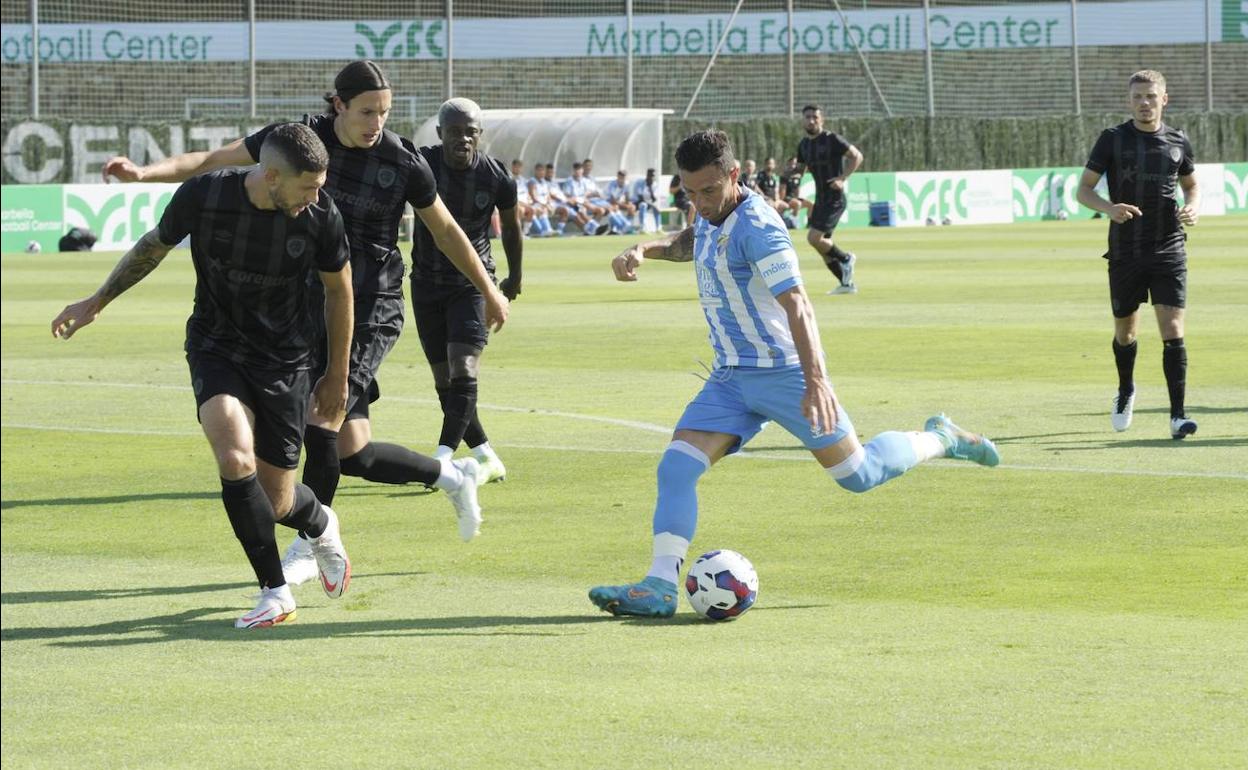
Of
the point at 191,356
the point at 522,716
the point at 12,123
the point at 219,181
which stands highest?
the point at 12,123

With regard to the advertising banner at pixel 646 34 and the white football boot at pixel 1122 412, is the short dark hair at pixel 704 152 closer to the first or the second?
the white football boot at pixel 1122 412

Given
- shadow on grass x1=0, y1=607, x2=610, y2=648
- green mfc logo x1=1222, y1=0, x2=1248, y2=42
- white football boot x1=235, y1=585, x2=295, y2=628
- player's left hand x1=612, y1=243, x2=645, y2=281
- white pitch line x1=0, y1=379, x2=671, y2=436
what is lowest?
shadow on grass x1=0, y1=607, x2=610, y2=648

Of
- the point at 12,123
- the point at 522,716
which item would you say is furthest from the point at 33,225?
the point at 522,716

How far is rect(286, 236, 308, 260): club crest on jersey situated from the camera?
24.5 ft

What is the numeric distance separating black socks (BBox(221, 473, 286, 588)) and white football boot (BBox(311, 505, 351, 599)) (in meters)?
0.36

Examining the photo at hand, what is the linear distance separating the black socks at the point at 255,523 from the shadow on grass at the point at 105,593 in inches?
28.2

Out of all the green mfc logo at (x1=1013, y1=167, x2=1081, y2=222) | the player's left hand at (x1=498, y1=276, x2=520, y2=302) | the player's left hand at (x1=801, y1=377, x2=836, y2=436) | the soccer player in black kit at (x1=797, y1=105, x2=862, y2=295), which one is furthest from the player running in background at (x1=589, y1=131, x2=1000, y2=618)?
the green mfc logo at (x1=1013, y1=167, x2=1081, y2=222)

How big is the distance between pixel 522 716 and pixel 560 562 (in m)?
2.83

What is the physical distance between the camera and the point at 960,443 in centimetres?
895

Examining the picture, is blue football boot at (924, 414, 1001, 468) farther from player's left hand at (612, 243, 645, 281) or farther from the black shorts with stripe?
the black shorts with stripe

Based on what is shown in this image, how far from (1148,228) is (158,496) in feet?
19.4

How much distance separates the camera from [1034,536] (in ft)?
29.9

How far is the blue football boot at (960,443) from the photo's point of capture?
349 inches

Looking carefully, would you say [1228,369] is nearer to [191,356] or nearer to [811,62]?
[191,356]
